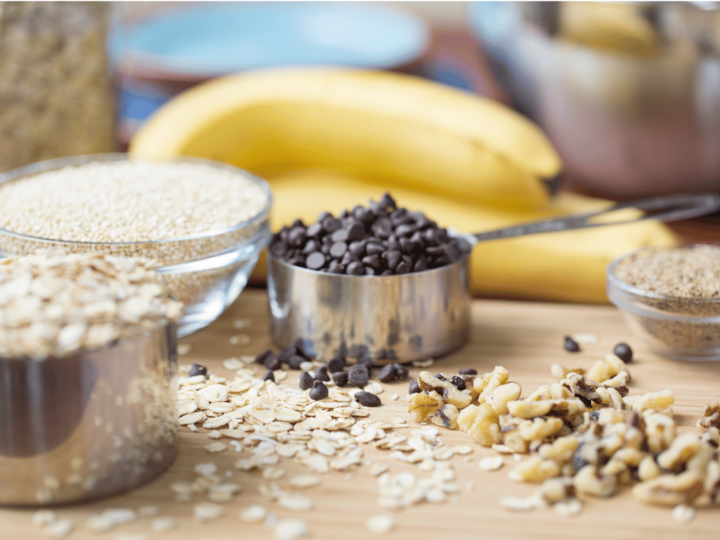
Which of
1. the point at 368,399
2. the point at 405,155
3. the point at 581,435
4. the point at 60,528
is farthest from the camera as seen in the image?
the point at 405,155

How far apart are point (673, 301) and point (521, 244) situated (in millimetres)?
353

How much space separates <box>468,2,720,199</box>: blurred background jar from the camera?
137 centimetres

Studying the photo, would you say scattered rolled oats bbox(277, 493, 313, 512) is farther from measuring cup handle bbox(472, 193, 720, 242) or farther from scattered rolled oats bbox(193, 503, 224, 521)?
measuring cup handle bbox(472, 193, 720, 242)

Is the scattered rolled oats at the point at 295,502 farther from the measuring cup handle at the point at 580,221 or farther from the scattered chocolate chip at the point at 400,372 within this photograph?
the measuring cup handle at the point at 580,221

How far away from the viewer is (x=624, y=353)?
3.60ft

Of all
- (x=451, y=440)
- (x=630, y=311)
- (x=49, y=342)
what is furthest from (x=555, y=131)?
(x=49, y=342)

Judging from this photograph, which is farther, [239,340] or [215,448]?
[239,340]

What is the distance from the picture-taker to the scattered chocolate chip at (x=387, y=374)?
3.40 ft

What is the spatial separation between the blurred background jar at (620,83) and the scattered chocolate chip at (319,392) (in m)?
0.84

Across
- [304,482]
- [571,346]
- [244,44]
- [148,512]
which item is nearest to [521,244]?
[571,346]

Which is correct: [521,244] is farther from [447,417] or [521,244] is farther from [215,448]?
[215,448]

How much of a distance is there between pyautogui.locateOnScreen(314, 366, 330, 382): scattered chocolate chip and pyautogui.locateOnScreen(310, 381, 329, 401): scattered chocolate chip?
4cm

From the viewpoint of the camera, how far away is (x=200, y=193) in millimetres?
1171

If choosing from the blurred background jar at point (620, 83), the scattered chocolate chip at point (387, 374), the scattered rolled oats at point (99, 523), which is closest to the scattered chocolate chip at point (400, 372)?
the scattered chocolate chip at point (387, 374)
